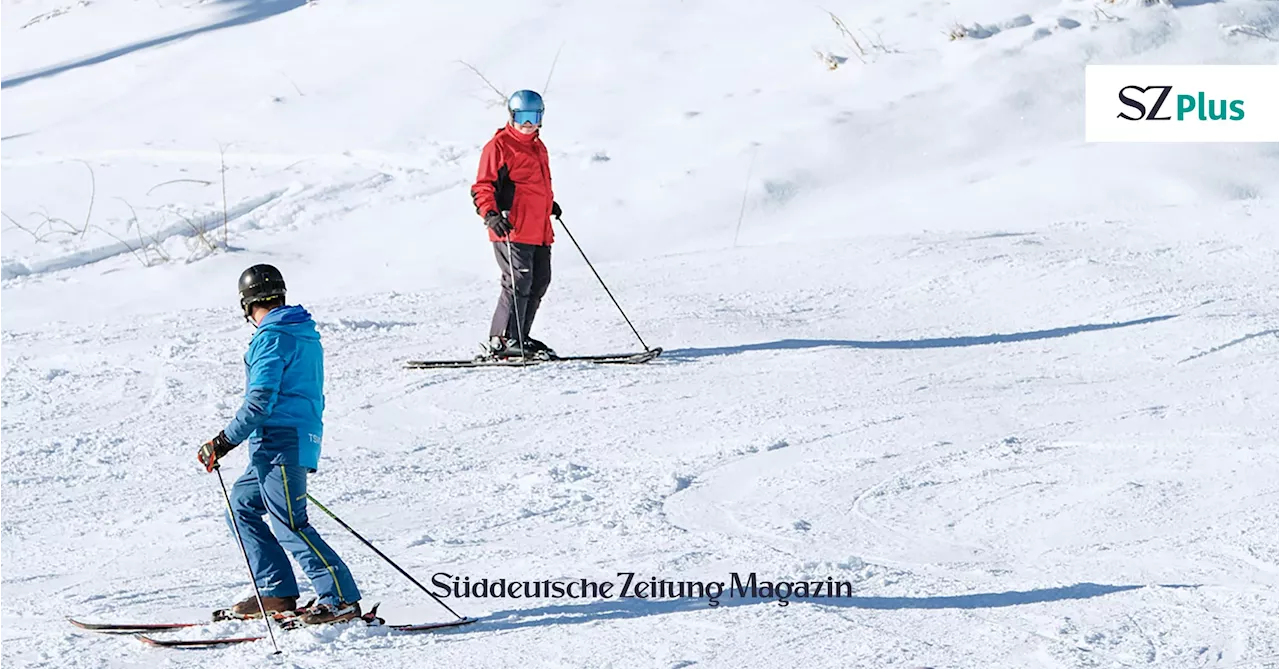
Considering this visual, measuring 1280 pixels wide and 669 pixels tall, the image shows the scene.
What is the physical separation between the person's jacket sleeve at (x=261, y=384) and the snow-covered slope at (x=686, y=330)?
721 mm

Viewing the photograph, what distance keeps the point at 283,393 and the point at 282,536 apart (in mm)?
472

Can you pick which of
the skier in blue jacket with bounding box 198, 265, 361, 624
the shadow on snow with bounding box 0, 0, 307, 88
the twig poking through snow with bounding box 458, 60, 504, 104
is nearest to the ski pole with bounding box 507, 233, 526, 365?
the skier in blue jacket with bounding box 198, 265, 361, 624

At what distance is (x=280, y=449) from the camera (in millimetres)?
4770

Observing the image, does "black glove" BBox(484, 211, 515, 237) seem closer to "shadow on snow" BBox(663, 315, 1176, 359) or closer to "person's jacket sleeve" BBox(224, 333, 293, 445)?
"shadow on snow" BBox(663, 315, 1176, 359)

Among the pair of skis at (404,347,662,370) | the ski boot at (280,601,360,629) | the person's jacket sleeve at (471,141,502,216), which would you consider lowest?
the pair of skis at (404,347,662,370)

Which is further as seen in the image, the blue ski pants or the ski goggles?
the ski goggles

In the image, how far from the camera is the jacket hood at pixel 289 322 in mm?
4711

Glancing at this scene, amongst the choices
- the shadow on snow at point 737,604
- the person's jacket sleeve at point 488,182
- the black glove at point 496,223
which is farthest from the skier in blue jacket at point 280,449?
the person's jacket sleeve at point 488,182

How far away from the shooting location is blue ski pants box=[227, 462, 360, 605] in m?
4.81

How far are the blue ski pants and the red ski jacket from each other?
3452 mm

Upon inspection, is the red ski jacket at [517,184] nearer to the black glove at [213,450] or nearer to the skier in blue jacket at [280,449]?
the skier in blue jacket at [280,449]

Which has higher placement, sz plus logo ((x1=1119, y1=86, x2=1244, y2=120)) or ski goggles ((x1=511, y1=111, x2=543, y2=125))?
ski goggles ((x1=511, y1=111, x2=543, y2=125))

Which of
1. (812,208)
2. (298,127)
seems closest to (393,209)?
(298,127)

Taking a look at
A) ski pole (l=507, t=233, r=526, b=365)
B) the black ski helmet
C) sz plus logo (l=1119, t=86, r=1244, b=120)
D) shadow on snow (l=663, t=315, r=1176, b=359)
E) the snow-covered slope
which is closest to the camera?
the black ski helmet
